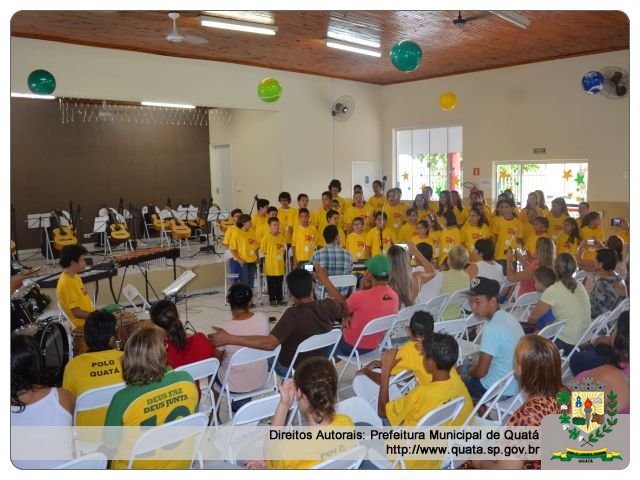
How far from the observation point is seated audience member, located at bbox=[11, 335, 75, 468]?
110 inches

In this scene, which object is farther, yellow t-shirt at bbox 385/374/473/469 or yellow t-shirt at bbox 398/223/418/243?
yellow t-shirt at bbox 398/223/418/243

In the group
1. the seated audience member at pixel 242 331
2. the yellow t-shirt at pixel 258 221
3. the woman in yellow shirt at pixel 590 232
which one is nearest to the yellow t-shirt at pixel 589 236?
the woman in yellow shirt at pixel 590 232

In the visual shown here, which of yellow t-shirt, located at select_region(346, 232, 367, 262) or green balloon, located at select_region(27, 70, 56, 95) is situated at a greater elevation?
green balloon, located at select_region(27, 70, 56, 95)

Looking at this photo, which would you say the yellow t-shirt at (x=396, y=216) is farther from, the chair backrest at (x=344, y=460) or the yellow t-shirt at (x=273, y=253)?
the chair backrest at (x=344, y=460)

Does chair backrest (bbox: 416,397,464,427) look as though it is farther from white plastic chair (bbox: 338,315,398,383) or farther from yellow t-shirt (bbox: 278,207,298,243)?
yellow t-shirt (bbox: 278,207,298,243)

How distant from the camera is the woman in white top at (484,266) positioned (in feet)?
19.9

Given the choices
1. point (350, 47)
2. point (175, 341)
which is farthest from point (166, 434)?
point (350, 47)

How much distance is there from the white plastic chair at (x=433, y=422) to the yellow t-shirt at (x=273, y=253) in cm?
547

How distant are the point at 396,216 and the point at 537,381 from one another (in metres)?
7.07

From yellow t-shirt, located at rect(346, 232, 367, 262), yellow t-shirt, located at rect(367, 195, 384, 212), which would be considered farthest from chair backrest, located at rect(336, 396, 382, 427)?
yellow t-shirt, located at rect(367, 195, 384, 212)

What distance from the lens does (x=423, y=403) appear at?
288 centimetres

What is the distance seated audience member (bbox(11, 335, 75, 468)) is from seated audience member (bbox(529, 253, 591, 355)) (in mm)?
3458

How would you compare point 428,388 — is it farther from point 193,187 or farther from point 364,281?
point 193,187

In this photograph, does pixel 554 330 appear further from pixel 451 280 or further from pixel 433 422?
pixel 433 422
